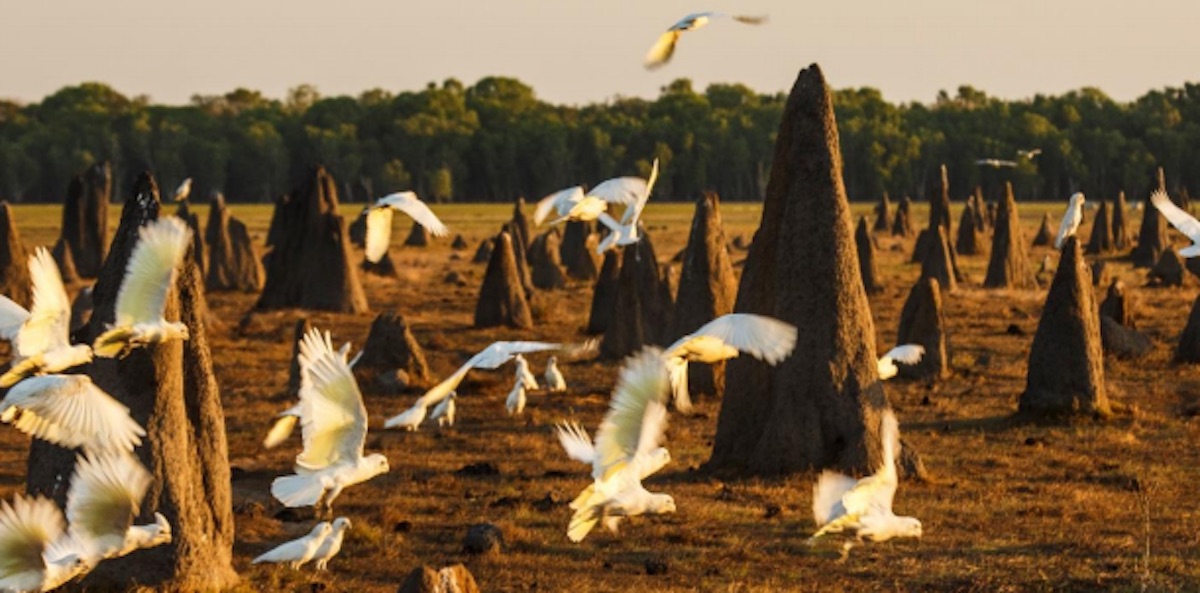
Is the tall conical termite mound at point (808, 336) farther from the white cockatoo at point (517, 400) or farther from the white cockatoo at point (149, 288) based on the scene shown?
the white cockatoo at point (149, 288)

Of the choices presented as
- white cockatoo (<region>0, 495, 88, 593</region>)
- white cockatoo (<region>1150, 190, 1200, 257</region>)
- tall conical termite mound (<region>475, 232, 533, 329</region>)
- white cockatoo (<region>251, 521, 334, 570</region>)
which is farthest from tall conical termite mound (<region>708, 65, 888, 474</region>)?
tall conical termite mound (<region>475, 232, 533, 329</region>)

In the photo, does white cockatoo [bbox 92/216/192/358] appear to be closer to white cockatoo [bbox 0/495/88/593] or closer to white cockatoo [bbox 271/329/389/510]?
white cockatoo [bbox 271/329/389/510]

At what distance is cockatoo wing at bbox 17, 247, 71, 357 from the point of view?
9.09 metres

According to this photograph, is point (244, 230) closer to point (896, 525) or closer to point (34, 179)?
point (896, 525)

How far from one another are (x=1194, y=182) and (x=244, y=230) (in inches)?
3147

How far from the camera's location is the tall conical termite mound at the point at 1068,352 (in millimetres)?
18234

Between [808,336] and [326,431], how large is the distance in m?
6.02

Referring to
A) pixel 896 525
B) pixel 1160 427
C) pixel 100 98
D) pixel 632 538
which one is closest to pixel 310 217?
pixel 1160 427

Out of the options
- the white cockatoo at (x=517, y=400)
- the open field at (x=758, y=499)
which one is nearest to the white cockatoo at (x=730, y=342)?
the open field at (x=758, y=499)

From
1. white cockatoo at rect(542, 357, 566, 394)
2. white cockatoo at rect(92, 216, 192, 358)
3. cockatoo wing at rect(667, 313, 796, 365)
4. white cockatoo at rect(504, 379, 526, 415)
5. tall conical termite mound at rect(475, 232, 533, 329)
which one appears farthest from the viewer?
tall conical termite mound at rect(475, 232, 533, 329)

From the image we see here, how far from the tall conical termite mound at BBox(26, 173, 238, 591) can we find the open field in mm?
554

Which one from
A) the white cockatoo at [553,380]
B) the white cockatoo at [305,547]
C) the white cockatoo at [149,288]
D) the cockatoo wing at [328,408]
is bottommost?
the white cockatoo at [553,380]

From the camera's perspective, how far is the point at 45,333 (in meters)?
9.26

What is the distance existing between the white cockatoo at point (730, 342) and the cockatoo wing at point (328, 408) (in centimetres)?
178
